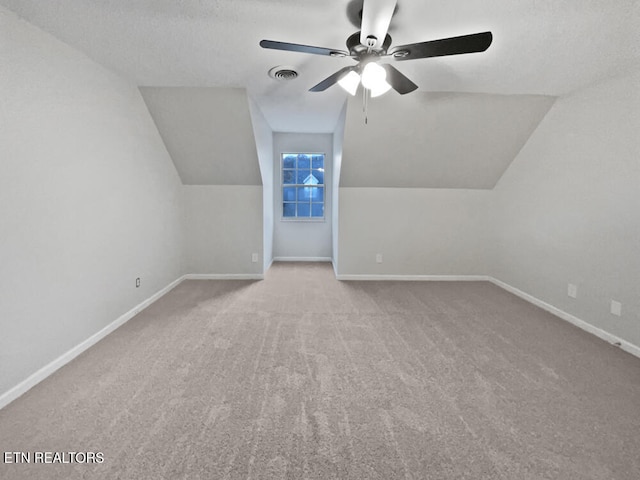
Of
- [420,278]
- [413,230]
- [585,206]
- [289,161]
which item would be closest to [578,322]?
[585,206]

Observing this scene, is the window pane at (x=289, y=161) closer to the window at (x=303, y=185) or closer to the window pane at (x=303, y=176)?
the window at (x=303, y=185)

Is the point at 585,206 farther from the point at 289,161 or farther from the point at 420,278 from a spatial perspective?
the point at 289,161

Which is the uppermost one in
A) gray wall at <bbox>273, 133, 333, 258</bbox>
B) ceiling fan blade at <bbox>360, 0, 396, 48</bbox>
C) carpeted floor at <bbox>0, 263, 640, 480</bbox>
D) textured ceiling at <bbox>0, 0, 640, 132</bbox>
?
textured ceiling at <bbox>0, 0, 640, 132</bbox>

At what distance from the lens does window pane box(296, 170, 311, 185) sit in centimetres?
577

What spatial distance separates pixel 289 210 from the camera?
584 cm

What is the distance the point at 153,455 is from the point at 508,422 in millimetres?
1731

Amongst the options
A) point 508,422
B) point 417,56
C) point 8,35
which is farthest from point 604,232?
point 8,35

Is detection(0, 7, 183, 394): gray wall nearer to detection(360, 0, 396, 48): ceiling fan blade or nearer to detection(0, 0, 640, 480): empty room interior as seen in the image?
detection(0, 0, 640, 480): empty room interior

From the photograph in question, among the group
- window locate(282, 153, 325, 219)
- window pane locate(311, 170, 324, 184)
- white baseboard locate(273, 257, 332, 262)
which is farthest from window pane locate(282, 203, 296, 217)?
white baseboard locate(273, 257, 332, 262)

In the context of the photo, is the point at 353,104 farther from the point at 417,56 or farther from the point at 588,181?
the point at 588,181

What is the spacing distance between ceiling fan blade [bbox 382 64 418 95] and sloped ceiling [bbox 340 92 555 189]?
1.15 metres

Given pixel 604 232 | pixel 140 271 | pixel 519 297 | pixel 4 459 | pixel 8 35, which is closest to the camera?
pixel 4 459

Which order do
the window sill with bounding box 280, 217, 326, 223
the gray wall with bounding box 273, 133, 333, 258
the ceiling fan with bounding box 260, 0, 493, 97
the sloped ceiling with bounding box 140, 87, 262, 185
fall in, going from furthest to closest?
the window sill with bounding box 280, 217, 326, 223 < the gray wall with bounding box 273, 133, 333, 258 < the sloped ceiling with bounding box 140, 87, 262, 185 < the ceiling fan with bounding box 260, 0, 493, 97

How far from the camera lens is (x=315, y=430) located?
1.59 m
